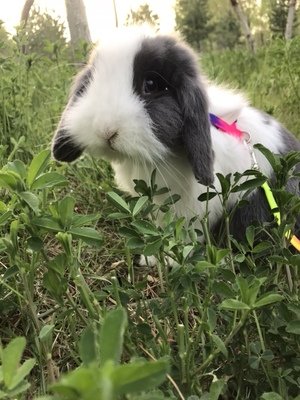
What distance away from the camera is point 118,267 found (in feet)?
5.58

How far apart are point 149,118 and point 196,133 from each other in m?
0.18

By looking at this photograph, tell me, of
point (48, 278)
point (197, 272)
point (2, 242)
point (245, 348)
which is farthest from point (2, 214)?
point (245, 348)

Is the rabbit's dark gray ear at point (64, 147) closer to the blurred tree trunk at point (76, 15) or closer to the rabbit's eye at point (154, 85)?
the rabbit's eye at point (154, 85)

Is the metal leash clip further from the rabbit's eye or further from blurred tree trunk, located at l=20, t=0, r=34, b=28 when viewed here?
blurred tree trunk, located at l=20, t=0, r=34, b=28

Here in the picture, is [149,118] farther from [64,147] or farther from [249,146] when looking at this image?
[249,146]

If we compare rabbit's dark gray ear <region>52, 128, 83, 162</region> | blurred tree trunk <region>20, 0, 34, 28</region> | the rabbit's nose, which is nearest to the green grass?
the rabbit's nose

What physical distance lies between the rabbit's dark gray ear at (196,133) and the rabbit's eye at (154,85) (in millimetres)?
60

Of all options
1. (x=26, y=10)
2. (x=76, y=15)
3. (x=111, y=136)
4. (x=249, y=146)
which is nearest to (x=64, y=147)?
(x=111, y=136)

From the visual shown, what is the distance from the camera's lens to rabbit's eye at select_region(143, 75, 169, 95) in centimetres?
161

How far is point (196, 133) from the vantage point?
5.28 feet

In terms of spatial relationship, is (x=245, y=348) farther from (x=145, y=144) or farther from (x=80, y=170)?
(x=80, y=170)

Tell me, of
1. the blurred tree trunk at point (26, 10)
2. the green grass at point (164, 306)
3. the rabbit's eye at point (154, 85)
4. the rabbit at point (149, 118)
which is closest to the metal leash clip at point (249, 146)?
the rabbit at point (149, 118)

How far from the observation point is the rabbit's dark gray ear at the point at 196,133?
1601mm

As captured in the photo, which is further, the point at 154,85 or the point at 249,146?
the point at 249,146
